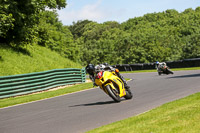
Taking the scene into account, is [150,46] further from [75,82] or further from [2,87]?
[2,87]

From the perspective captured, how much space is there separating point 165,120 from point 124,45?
93.6 m

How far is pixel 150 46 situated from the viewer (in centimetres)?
9225

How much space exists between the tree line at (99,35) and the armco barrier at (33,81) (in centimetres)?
463

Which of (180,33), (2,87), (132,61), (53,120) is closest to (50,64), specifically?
(2,87)

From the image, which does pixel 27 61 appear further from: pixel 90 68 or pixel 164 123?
pixel 164 123

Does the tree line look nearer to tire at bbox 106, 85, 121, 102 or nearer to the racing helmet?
the racing helmet

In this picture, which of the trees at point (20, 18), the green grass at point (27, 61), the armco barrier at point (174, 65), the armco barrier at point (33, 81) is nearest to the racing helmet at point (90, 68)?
the armco barrier at point (33, 81)

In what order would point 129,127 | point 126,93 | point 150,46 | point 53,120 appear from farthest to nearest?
point 150,46 → point 126,93 → point 53,120 → point 129,127

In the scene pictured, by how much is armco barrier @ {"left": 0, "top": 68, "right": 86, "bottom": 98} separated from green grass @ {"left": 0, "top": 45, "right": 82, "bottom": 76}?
354 cm

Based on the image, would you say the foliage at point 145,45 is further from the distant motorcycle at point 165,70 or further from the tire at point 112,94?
the tire at point 112,94

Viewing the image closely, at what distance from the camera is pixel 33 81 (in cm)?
2175

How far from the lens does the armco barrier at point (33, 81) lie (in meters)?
20.0

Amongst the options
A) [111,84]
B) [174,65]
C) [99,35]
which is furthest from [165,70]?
[99,35]

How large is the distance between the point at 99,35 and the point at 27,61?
330 feet
